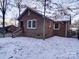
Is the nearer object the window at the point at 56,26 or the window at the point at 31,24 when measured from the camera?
the window at the point at 31,24

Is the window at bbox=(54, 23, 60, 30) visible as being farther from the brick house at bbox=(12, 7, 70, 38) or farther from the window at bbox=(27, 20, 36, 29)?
the window at bbox=(27, 20, 36, 29)

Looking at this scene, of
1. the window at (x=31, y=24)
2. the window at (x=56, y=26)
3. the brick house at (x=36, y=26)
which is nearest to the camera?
the brick house at (x=36, y=26)

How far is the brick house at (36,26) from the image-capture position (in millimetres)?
21750

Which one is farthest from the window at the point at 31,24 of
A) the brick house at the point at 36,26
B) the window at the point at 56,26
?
the window at the point at 56,26

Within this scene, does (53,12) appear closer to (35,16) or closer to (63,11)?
(63,11)

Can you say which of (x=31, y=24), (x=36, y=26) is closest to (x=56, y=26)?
(x=36, y=26)

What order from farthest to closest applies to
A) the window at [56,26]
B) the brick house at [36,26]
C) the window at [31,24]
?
1. the window at [56,26]
2. the window at [31,24]
3. the brick house at [36,26]

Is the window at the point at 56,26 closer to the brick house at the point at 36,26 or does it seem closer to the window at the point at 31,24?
the brick house at the point at 36,26

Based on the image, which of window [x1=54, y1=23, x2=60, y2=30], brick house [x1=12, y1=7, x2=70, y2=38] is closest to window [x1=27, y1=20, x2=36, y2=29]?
brick house [x1=12, y1=7, x2=70, y2=38]

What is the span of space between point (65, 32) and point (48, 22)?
4442mm

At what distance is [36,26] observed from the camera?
72.0ft

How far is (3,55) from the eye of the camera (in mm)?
11328

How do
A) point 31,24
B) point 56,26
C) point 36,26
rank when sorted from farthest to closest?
1. point 56,26
2. point 31,24
3. point 36,26

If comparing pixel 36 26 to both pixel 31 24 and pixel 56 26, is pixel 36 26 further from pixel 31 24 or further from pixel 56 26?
pixel 56 26
